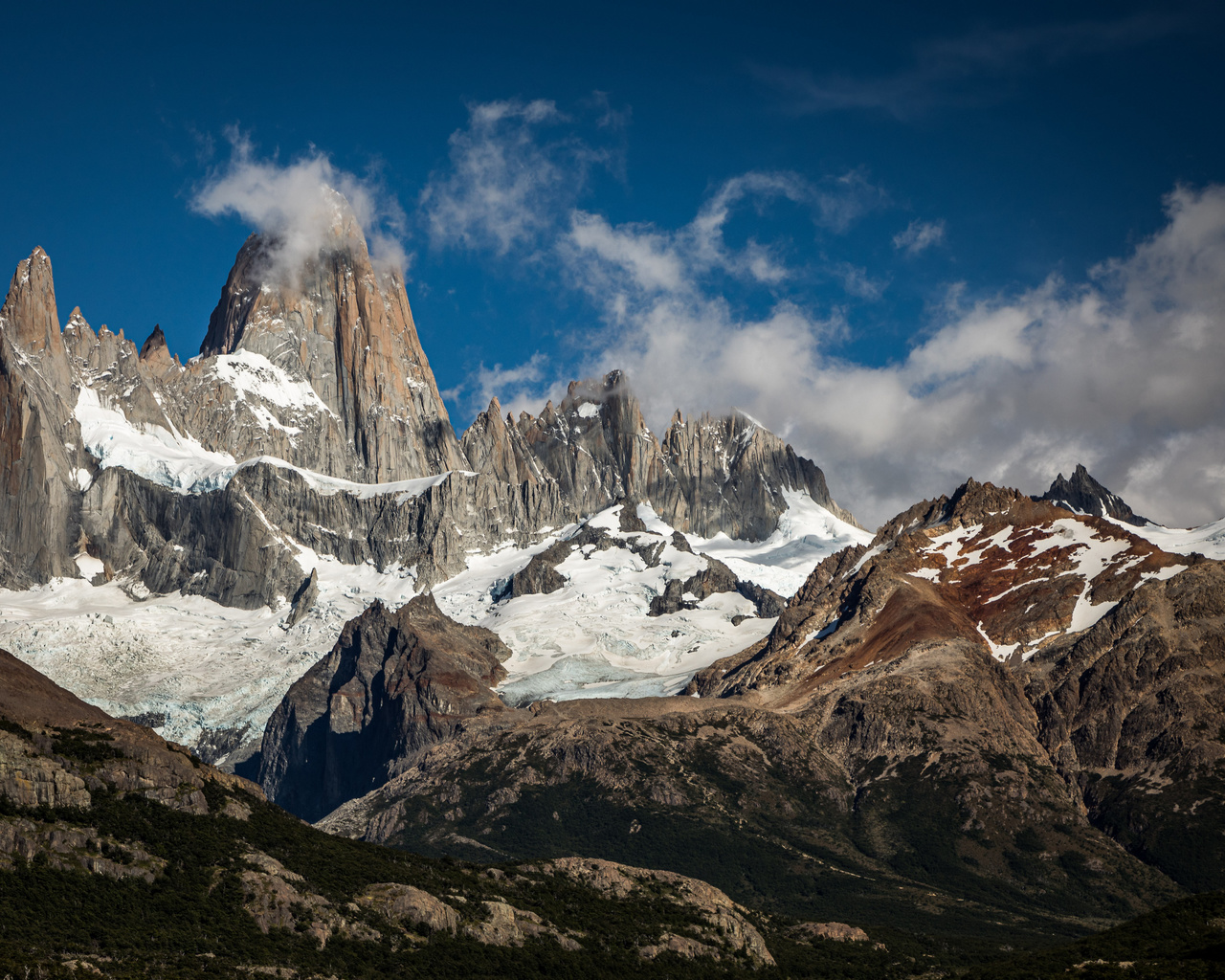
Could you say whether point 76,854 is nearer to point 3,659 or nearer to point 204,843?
point 204,843

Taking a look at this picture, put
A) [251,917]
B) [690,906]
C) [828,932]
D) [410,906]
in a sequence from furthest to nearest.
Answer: [828,932] → [690,906] → [410,906] → [251,917]

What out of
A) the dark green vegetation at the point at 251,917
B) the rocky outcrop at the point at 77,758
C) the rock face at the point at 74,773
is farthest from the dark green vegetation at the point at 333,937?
the rocky outcrop at the point at 77,758

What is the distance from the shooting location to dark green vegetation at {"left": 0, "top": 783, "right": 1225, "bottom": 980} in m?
114

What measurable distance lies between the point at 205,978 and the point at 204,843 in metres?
22.9

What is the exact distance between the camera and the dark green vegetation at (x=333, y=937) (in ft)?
376

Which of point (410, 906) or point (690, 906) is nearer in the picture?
point (410, 906)

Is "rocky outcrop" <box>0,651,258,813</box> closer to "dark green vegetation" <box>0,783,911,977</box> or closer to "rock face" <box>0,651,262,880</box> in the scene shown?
"rock face" <box>0,651,262,880</box>

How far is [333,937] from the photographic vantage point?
129 m

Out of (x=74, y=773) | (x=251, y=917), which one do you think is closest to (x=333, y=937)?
(x=251, y=917)

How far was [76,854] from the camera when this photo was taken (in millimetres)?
122500

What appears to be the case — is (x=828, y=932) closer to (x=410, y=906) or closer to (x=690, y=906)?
(x=690, y=906)

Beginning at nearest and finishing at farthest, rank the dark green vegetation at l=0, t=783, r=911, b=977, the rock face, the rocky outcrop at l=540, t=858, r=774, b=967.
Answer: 1. the dark green vegetation at l=0, t=783, r=911, b=977
2. the rock face
3. the rocky outcrop at l=540, t=858, r=774, b=967

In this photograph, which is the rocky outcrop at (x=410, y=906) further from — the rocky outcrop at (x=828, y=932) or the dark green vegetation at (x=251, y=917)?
the rocky outcrop at (x=828, y=932)

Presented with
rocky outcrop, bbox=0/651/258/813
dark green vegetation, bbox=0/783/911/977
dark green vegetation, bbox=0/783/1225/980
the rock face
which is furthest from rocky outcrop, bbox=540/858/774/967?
rocky outcrop, bbox=0/651/258/813
